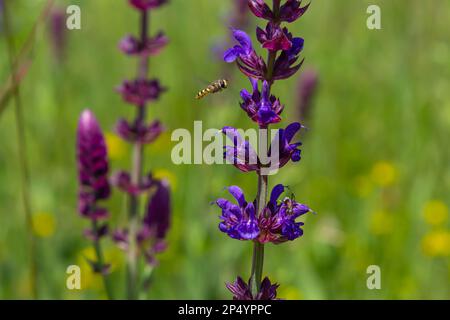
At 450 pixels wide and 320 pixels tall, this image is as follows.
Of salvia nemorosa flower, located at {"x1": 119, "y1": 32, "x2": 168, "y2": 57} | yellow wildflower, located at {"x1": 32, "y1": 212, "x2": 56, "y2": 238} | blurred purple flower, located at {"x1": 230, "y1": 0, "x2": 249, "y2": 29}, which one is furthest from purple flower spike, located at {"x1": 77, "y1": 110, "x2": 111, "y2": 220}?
blurred purple flower, located at {"x1": 230, "y1": 0, "x2": 249, "y2": 29}

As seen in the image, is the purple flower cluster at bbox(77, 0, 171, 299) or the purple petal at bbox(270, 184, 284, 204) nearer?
the purple petal at bbox(270, 184, 284, 204)

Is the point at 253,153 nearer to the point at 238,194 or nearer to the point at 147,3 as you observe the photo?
the point at 238,194

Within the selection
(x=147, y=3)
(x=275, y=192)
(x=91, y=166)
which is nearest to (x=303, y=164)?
(x=147, y=3)

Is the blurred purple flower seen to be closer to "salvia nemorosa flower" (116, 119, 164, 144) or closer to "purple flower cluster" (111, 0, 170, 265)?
"purple flower cluster" (111, 0, 170, 265)

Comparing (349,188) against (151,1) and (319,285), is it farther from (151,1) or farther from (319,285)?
(151,1)

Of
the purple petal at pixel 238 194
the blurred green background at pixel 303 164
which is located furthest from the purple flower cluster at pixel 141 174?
the purple petal at pixel 238 194
